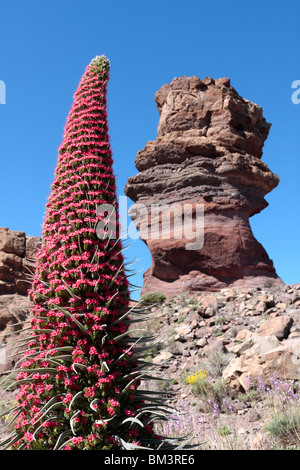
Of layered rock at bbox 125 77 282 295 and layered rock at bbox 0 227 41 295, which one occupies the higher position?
layered rock at bbox 125 77 282 295

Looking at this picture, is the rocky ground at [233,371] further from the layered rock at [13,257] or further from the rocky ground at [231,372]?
the layered rock at [13,257]

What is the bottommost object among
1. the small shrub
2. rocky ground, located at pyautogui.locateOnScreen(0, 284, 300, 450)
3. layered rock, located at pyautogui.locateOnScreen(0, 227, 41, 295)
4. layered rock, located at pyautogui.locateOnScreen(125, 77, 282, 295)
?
rocky ground, located at pyautogui.locateOnScreen(0, 284, 300, 450)

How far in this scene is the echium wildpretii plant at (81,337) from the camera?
297 centimetres

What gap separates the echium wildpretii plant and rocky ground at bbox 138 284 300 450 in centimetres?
40

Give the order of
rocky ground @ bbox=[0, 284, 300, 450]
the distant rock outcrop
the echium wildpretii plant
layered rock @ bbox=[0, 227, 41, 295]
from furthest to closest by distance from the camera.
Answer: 1. layered rock @ bbox=[0, 227, 41, 295]
2. the distant rock outcrop
3. rocky ground @ bbox=[0, 284, 300, 450]
4. the echium wildpretii plant

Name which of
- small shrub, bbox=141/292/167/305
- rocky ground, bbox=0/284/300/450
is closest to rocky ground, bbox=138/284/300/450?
rocky ground, bbox=0/284/300/450

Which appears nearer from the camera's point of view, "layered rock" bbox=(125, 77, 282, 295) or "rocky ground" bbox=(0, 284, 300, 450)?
"rocky ground" bbox=(0, 284, 300, 450)

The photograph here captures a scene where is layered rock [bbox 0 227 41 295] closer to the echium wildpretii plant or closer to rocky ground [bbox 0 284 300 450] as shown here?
rocky ground [bbox 0 284 300 450]

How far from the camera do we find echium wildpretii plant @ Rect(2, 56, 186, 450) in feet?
9.75

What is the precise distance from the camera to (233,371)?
7965 mm

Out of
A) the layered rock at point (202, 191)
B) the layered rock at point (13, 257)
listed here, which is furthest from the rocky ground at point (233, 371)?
the layered rock at point (202, 191)

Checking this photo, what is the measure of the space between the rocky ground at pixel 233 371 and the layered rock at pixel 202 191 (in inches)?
223

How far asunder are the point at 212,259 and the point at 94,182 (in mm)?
17112

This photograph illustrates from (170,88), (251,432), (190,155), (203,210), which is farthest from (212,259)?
(251,432)
